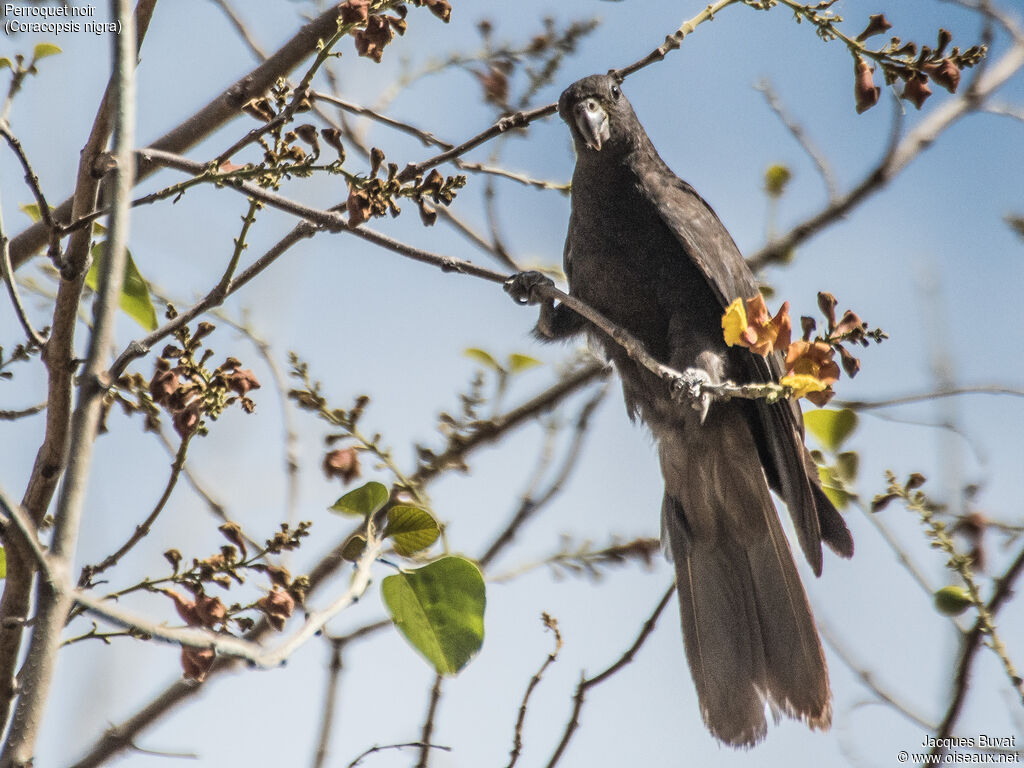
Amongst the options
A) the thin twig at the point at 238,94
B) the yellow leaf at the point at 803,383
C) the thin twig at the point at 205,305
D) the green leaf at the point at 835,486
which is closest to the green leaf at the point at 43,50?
the thin twig at the point at 238,94

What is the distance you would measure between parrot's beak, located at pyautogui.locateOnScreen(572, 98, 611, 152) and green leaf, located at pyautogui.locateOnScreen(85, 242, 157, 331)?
1946 millimetres

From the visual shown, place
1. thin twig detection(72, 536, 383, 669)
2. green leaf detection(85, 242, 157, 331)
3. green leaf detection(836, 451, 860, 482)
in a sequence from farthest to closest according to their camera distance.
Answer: green leaf detection(836, 451, 860, 482)
green leaf detection(85, 242, 157, 331)
thin twig detection(72, 536, 383, 669)

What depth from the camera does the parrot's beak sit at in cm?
364

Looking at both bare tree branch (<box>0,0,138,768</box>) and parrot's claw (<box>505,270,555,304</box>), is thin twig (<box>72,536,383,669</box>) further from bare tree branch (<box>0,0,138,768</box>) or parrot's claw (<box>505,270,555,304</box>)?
parrot's claw (<box>505,270,555,304</box>)

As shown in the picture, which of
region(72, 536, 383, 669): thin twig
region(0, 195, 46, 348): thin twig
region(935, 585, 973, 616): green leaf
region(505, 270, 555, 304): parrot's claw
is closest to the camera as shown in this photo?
region(72, 536, 383, 669): thin twig

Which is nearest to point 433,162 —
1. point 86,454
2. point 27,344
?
point 27,344

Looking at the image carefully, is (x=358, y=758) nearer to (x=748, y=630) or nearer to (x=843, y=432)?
(x=843, y=432)

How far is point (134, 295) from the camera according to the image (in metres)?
2.16

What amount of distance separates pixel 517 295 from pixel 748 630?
1.49 metres

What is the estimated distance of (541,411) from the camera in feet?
11.4

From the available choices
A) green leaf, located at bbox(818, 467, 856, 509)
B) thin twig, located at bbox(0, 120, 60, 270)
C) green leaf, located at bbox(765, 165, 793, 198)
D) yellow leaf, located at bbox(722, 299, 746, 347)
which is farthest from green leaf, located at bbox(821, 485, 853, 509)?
thin twig, located at bbox(0, 120, 60, 270)

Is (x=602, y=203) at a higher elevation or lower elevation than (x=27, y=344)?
higher

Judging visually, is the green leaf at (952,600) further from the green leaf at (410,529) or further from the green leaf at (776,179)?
the green leaf at (776,179)

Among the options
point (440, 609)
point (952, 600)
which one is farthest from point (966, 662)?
point (440, 609)
